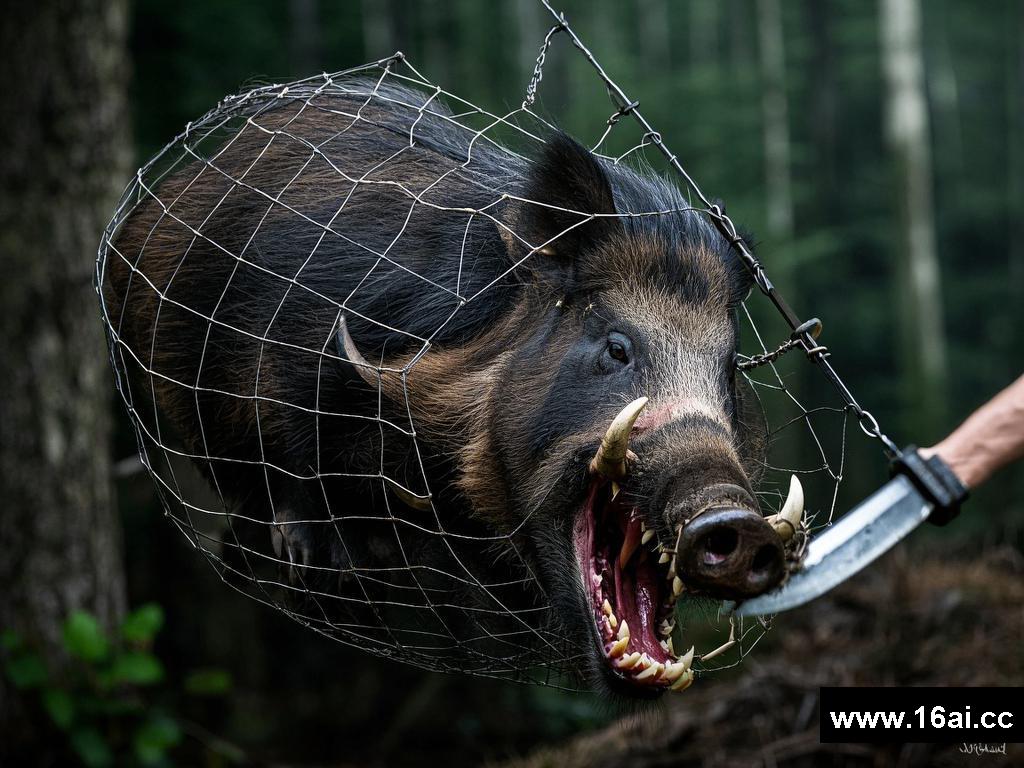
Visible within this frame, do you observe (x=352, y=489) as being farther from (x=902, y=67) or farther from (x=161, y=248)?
(x=902, y=67)

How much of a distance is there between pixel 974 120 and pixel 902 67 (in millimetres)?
20147

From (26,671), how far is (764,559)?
4.56m

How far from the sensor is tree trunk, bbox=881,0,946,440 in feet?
59.9

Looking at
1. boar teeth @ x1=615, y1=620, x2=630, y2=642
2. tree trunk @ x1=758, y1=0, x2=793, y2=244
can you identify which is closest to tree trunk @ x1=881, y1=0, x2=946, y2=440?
tree trunk @ x1=758, y1=0, x2=793, y2=244

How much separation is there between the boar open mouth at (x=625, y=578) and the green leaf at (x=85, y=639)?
3585 mm

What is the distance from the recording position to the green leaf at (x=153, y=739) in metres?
5.60

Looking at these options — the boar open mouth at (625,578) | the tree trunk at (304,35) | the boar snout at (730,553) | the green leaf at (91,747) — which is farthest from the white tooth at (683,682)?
the tree trunk at (304,35)

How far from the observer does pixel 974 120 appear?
119 feet

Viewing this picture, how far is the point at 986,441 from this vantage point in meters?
2.93

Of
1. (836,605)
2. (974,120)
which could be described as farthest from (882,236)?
(836,605)

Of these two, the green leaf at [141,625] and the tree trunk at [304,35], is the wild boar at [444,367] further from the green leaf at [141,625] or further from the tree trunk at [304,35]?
the tree trunk at [304,35]

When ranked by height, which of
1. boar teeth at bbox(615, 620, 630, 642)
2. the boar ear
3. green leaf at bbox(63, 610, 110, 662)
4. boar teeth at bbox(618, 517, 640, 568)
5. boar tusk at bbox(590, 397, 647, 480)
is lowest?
green leaf at bbox(63, 610, 110, 662)
